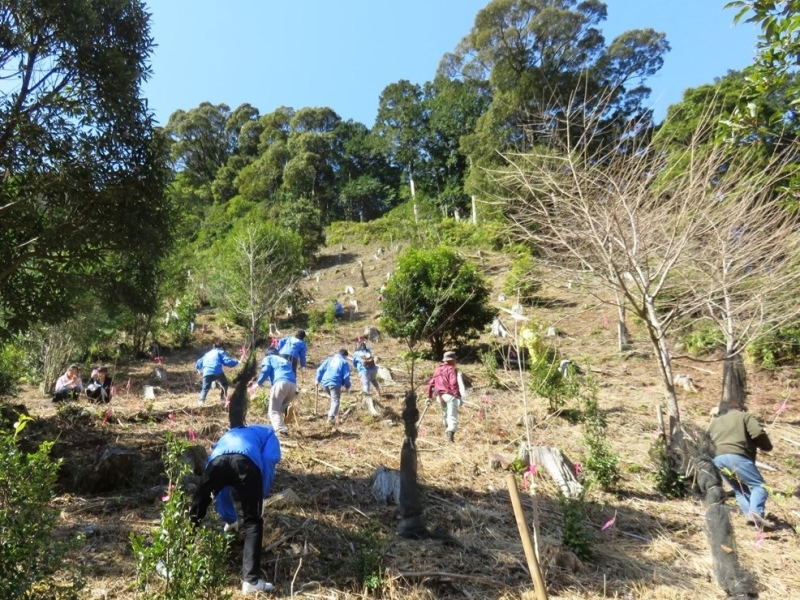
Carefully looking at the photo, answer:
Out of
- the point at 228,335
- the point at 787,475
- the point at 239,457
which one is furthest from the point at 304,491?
the point at 228,335

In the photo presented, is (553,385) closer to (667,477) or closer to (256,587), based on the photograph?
(667,477)

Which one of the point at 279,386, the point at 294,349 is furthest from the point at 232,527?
the point at 294,349

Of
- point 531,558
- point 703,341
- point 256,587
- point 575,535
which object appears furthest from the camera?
point 703,341

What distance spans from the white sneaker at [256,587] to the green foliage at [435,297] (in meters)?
10.1

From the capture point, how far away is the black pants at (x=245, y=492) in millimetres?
3596

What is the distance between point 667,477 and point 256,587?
191 inches

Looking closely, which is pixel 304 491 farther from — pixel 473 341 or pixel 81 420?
pixel 473 341

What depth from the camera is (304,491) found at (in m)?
5.46

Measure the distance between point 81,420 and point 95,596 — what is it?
4598 mm

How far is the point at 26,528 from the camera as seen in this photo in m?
2.63

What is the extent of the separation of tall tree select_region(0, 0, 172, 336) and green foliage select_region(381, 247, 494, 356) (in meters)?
8.11

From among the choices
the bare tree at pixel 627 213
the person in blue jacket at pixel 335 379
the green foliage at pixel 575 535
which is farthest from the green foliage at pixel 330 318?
the green foliage at pixel 575 535

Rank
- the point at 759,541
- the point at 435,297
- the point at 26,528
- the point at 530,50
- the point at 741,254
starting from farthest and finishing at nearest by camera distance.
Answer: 1. the point at 530,50
2. the point at 435,297
3. the point at 741,254
4. the point at 759,541
5. the point at 26,528

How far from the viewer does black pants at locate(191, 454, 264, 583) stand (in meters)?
3.60
